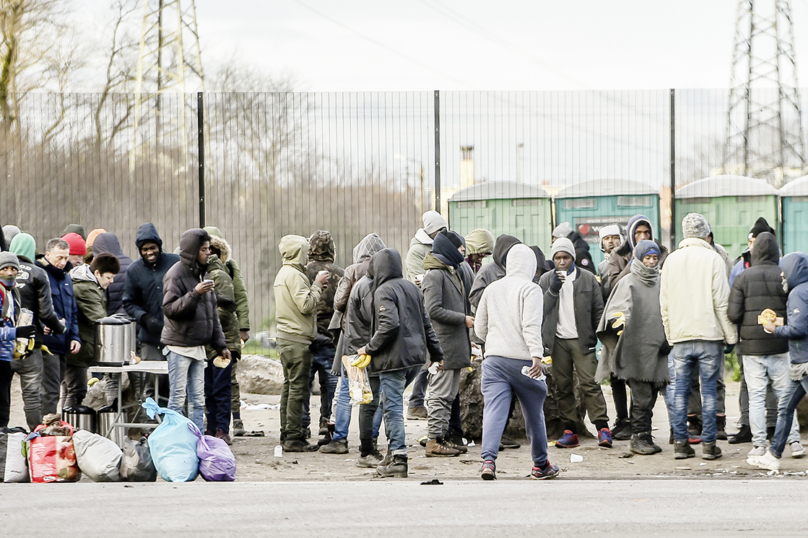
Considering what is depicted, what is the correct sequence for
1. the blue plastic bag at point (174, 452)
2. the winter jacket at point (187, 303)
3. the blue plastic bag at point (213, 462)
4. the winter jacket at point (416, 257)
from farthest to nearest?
the winter jacket at point (416, 257) < the winter jacket at point (187, 303) < the blue plastic bag at point (213, 462) < the blue plastic bag at point (174, 452)

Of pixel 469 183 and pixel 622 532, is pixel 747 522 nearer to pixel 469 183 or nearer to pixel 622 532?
pixel 622 532

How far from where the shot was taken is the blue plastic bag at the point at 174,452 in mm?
7055

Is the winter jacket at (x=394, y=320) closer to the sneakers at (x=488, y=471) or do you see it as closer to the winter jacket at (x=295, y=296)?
the sneakers at (x=488, y=471)

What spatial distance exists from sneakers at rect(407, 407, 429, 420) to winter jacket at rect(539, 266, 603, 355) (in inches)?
84.2

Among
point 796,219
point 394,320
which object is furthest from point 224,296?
point 796,219

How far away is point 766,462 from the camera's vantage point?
7859mm

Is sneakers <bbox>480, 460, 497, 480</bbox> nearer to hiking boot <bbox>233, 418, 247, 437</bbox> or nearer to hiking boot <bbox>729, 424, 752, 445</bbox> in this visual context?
hiking boot <bbox>729, 424, 752, 445</bbox>

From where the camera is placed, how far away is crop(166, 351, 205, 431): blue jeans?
26.8 ft

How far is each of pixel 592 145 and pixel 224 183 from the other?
16.4ft

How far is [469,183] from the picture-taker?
44.4 feet

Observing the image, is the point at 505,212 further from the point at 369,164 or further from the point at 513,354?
the point at 513,354

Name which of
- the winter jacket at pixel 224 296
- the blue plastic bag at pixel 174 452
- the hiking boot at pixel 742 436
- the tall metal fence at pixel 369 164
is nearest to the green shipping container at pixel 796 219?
the tall metal fence at pixel 369 164

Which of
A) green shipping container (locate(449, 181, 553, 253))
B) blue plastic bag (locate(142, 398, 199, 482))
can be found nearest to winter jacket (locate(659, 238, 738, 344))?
blue plastic bag (locate(142, 398, 199, 482))

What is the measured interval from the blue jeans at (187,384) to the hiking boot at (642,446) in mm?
3666
